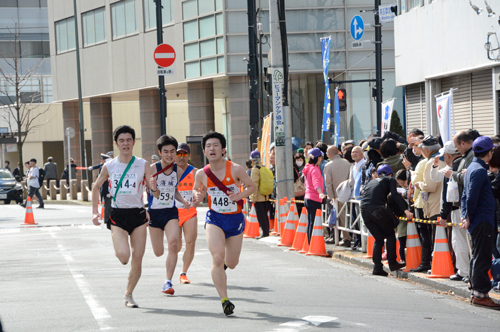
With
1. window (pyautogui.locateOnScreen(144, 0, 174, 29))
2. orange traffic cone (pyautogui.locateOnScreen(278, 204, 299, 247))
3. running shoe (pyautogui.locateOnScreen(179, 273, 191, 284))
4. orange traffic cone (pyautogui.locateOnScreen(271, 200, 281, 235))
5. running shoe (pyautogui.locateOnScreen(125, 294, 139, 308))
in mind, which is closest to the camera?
running shoe (pyautogui.locateOnScreen(125, 294, 139, 308))

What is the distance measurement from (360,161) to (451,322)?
5986 mm

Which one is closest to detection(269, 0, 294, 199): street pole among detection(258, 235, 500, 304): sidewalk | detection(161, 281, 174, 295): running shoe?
detection(258, 235, 500, 304): sidewalk

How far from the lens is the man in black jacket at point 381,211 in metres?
11.4

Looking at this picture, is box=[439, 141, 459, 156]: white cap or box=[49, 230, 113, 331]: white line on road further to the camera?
box=[439, 141, 459, 156]: white cap

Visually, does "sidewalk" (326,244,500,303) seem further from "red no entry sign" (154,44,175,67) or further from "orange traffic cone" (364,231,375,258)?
"red no entry sign" (154,44,175,67)

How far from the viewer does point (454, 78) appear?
19844 mm

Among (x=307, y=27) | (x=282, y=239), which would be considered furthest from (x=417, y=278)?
(x=307, y=27)

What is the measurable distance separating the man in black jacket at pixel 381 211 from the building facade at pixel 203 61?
57.6 ft

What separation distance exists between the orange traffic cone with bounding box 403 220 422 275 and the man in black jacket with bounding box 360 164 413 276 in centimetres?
19

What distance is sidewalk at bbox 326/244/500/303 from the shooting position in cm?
965

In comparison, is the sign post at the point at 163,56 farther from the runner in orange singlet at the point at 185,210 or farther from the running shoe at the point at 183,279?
the running shoe at the point at 183,279

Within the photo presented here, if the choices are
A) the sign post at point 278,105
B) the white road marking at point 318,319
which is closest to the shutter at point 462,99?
the sign post at point 278,105

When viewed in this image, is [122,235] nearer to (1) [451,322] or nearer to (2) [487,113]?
(1) [451,322]

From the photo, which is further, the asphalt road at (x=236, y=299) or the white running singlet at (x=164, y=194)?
the white running singlet at (x=164, y=194)
